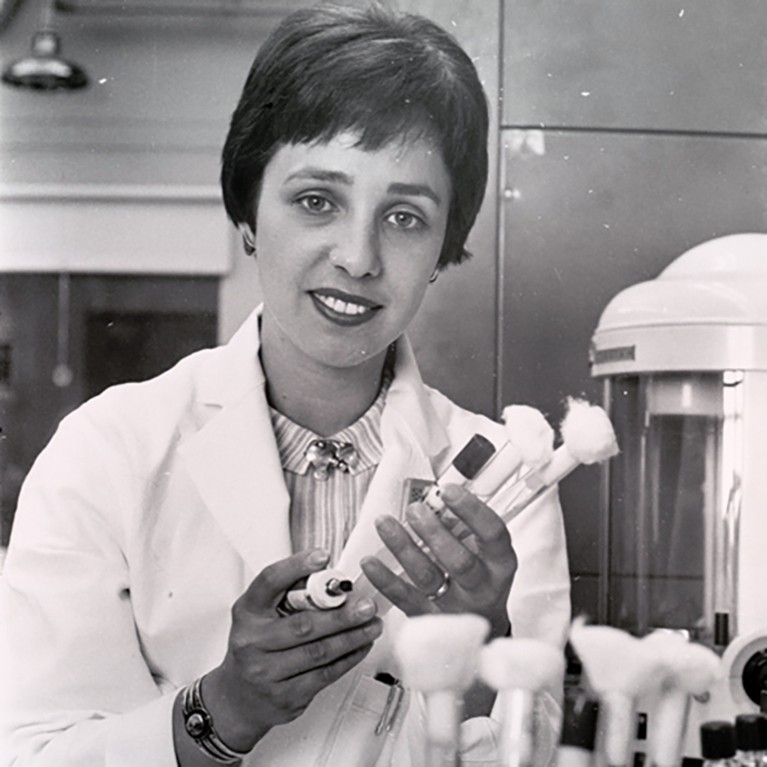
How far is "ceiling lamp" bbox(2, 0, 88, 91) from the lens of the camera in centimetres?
98

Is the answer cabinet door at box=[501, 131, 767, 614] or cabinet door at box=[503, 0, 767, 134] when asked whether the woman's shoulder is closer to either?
cabinet door at box=[501, 131, 767, 614]

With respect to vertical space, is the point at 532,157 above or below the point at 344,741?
above

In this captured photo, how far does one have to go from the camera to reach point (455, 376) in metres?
0.99

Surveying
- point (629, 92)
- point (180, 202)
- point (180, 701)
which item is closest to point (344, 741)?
point (180, 701)

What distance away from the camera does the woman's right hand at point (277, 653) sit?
0.86 metres

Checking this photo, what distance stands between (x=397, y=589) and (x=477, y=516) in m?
0.09

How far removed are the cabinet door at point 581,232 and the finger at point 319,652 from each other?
224 millimetres

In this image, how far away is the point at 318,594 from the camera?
0.85 meters

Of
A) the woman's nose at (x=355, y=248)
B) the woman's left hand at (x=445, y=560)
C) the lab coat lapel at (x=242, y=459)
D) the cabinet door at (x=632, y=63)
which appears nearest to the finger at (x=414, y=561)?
the woman's left hand at (x=445, y=560)

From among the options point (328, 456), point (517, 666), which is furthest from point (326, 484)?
point (517, 666)

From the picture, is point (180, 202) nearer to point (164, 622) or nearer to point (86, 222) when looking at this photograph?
point (86, 222)

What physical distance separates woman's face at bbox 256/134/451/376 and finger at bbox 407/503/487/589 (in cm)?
16

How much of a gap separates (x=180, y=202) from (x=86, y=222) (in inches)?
3.4

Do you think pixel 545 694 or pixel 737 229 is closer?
pixel 545 694
